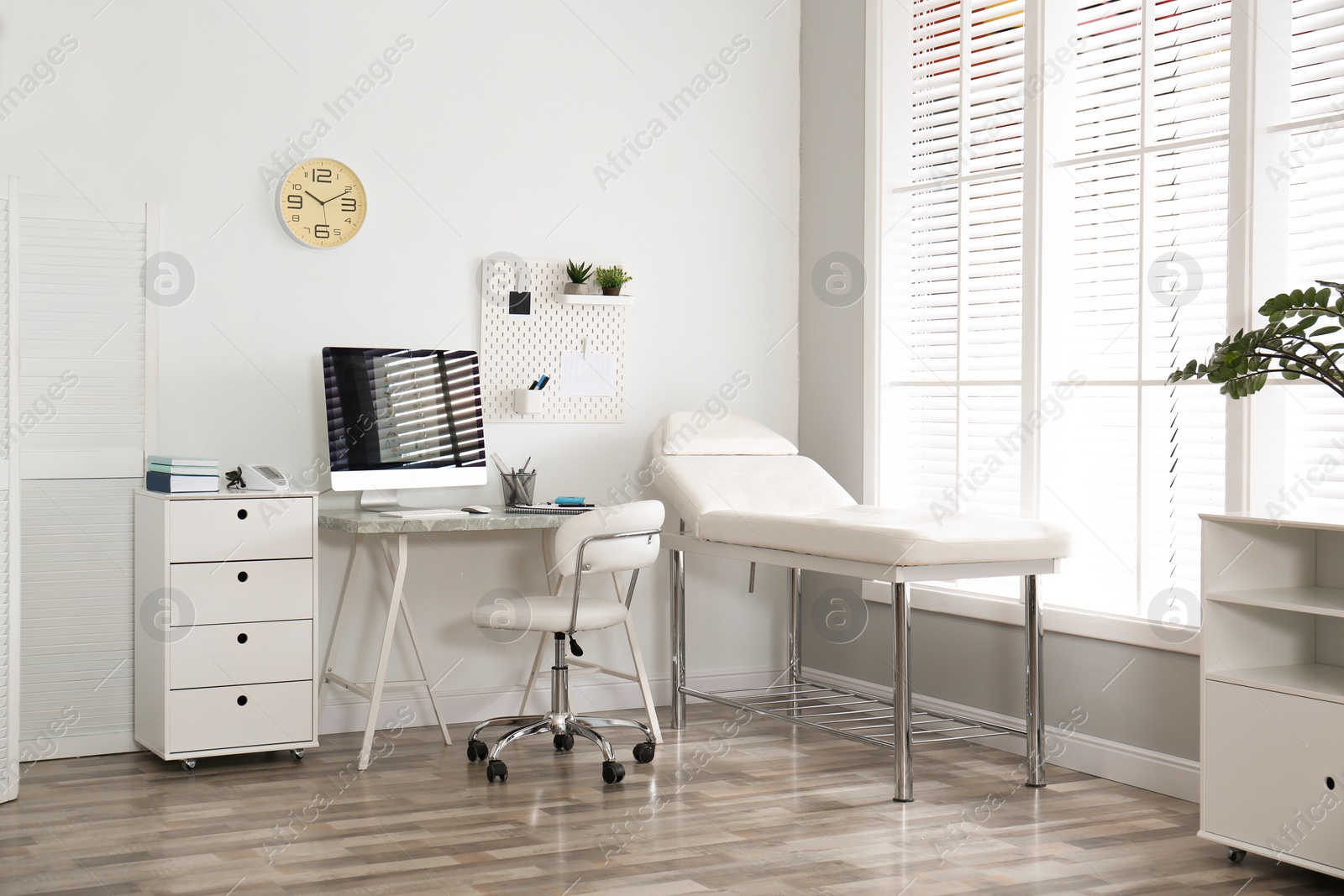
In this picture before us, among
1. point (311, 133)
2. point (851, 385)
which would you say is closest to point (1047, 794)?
point (851, 385)

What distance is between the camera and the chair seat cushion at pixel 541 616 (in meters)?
3.51

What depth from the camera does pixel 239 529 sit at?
3.61 m

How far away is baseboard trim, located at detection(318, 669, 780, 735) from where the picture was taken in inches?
162

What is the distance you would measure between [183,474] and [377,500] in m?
0.66

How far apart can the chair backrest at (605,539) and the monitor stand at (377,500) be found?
2.61 feet

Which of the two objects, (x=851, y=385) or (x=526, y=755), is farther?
(x=851, y=385)

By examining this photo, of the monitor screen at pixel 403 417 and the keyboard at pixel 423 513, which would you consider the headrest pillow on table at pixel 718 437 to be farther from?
the keyboard at pixel 423 513

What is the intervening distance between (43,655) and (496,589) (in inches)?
56.5

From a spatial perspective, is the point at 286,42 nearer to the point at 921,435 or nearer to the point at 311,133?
the point at 311,133

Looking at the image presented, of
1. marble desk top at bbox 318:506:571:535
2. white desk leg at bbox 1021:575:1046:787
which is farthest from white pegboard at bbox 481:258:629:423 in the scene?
white desk leg at bbox 1021:575:1046:787

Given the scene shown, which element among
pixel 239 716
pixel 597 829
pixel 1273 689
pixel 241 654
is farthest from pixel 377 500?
pixel 1273 689

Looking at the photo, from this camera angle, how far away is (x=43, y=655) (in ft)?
12.1

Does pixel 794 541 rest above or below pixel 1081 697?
above

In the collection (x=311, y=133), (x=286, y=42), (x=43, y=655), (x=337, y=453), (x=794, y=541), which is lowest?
(x=43, y=655)
